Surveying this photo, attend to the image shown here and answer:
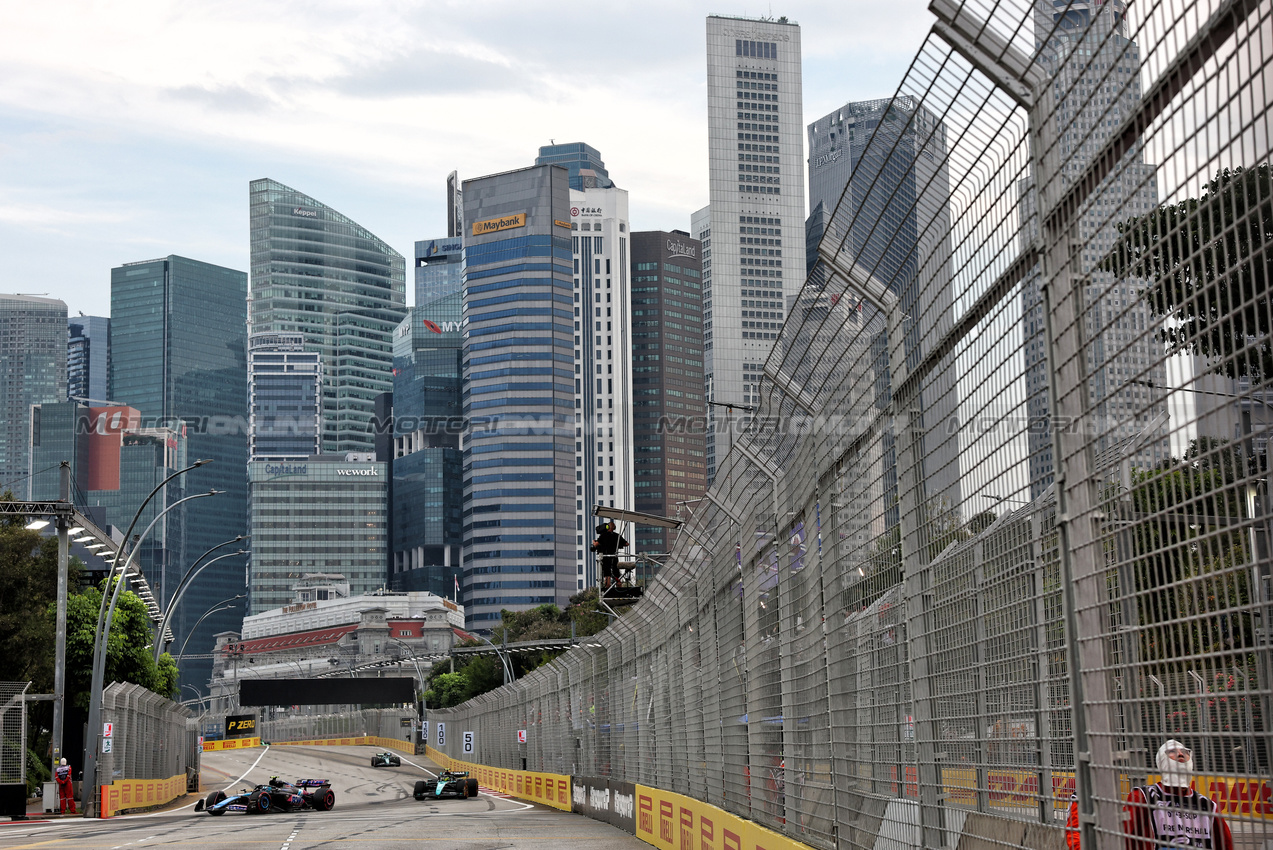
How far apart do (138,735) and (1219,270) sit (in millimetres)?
36213

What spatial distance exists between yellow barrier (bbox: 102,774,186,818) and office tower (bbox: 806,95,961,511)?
97.5 ft

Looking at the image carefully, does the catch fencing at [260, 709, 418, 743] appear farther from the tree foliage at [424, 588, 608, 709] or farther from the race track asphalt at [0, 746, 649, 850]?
the race track asphalt at [0, 746, 649, 850]

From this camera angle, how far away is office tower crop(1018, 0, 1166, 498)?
3.46 metres

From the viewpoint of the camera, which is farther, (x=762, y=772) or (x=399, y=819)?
(x=399, y=819)

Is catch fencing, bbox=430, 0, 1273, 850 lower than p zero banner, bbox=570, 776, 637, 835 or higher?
higher

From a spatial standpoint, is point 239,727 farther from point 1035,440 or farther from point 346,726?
point 1035,440

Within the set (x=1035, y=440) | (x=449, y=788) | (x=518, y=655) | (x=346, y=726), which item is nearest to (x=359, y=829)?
(x=449, y=788)

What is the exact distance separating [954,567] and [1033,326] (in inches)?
49.5

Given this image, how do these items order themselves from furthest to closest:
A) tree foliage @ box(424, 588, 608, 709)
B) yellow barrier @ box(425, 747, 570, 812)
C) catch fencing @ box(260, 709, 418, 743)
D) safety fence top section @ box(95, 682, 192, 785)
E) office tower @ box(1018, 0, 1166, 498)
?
catch fencing @ box(260, 709, 418, 743)
tree foliage @ box(424, 588, 608, 709)
safety fence top section @ box(95, 682, 192, 785)
yellow barrier @ box(425, 747, 570, 812)
office tower @ box(1018, 0, 1166, 498)

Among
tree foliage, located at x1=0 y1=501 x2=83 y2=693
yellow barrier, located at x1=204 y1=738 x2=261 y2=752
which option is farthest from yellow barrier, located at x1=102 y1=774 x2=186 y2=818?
yellow barrier, located at x1=204 y1=738 x2=261 y2=752

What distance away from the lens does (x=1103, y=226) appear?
12.4 ft

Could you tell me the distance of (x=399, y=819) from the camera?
91.9 feet

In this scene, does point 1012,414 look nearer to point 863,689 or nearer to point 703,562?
point 863,689

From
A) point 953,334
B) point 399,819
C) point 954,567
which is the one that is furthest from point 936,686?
point 399,819
